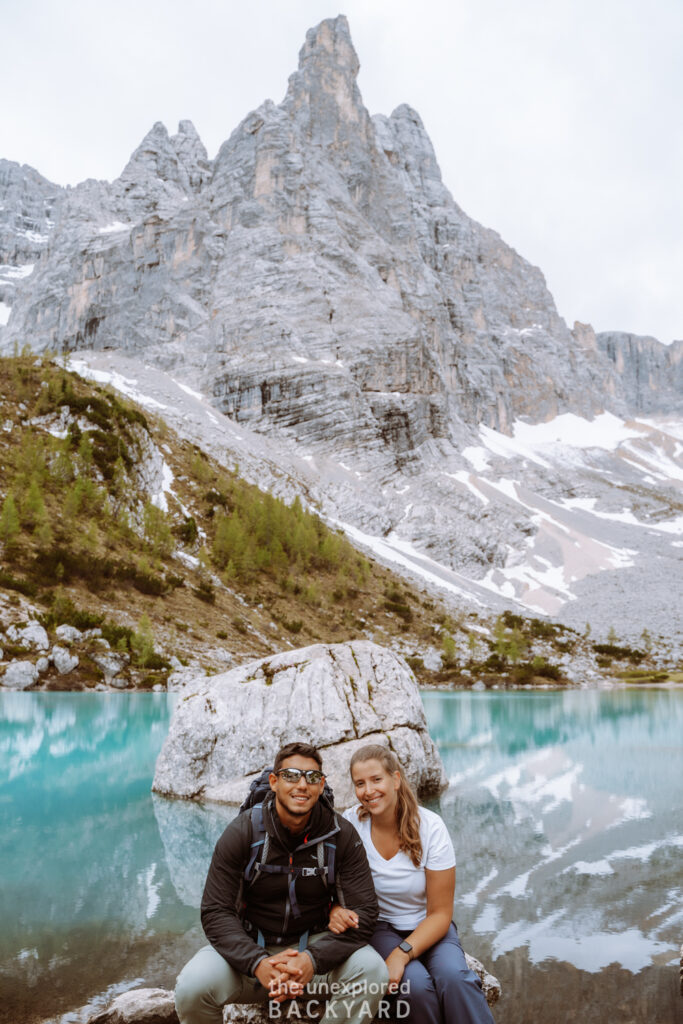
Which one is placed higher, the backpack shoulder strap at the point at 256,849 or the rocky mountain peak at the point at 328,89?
the rocky mountain peak at the point at 328,89

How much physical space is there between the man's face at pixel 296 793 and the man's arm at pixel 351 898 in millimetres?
347

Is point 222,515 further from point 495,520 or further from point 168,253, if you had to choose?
point 168,253

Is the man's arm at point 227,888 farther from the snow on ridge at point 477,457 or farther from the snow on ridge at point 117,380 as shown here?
the snow on ridge at point 477,457

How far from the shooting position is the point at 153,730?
82.4 feet

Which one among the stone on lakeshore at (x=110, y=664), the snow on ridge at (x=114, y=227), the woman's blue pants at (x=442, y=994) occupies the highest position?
the snow on ridge at (x=114, y=227)

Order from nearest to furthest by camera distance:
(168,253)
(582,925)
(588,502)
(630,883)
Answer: (582,925) < (630,883) < (168,253) < (588,502)

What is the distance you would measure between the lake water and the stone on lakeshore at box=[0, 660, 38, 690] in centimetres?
1603

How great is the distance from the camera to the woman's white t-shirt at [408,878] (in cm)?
487

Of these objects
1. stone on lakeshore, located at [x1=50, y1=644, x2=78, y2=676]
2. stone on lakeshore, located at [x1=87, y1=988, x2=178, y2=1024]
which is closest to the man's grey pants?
stone on lakeshore, located at [x1=87, y1=988, x2=178, y2=1024]

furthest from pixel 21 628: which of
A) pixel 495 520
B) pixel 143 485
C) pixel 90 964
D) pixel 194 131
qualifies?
pixel 194 131

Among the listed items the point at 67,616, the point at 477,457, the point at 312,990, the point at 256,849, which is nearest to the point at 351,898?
the point at 312,990

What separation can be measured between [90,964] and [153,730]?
19.0m

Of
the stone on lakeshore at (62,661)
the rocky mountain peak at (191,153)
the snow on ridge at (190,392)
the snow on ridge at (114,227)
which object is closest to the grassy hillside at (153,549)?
the stone on lakeshore at (62,661)

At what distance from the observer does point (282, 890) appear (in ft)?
15.2
